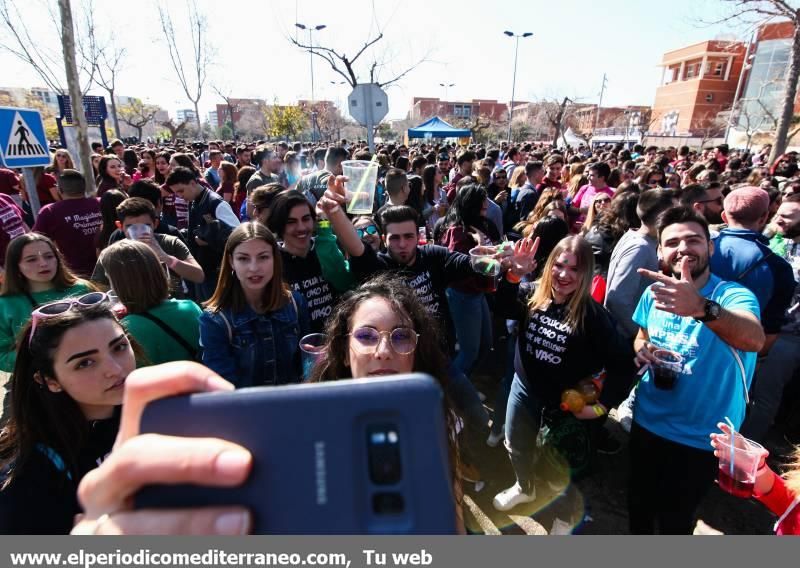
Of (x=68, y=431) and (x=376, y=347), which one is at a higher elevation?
(x=376, y=347)

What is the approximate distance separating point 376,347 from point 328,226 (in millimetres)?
1479

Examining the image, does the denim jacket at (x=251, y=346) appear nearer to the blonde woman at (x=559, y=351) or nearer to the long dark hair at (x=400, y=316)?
the long dark hair at (x=400, y=316)

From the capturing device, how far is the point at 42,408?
4.78 ft

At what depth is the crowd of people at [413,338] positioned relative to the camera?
1336mm

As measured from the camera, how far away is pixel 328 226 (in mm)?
2854

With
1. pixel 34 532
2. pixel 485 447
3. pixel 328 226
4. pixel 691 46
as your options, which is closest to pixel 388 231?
pixel 328 226

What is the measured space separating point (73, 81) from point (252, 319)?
7.37 m

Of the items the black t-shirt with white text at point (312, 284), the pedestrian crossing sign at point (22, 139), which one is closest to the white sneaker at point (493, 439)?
the black t-shirt with white text at point (312, 284)

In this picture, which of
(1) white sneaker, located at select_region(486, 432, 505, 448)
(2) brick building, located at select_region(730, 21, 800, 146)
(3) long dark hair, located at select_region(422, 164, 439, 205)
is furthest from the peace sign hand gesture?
(2) brick building, located at select_region(730, 21, 800, 146)

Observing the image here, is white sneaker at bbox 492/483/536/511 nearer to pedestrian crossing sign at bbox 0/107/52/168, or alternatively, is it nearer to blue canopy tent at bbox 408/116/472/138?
pedestrian crossing sign at bbox 0/107/52/168

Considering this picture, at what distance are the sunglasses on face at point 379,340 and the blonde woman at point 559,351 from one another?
119 cm

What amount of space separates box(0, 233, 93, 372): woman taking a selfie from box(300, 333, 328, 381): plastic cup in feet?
6.00
